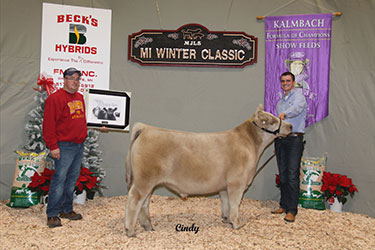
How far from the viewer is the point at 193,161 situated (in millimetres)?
3689

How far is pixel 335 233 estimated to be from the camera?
402 centimetres

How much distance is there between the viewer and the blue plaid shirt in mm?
4316

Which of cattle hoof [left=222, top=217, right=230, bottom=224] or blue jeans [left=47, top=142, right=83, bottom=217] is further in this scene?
cattle hoof [left=222, top=217, right=230, bottom=224]

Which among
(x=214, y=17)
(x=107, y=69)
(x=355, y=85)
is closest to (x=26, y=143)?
(x=107, y=69)

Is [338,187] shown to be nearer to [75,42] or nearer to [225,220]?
[225,220]

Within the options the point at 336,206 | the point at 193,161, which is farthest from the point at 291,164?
the point at 193,161

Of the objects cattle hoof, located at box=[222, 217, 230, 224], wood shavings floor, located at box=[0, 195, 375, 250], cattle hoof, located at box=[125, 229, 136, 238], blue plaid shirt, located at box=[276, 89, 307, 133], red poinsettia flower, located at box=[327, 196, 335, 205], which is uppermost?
blue plaid shirt, located at box=[276, 89, 307, 133]

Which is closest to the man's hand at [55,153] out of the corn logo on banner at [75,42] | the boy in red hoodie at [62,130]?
the boy in red hoodie at [62,130]

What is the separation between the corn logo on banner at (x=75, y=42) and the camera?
561cm

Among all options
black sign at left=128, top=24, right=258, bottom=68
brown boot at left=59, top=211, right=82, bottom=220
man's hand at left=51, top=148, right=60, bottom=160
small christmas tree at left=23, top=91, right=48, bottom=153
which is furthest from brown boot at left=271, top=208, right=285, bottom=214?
small christmas tree at left=23, top=91, right=48, bottom=153

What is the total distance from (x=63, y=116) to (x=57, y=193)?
3.32 feet

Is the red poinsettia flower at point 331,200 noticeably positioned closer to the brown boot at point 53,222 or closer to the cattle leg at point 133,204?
the cattle leg at point 133,204

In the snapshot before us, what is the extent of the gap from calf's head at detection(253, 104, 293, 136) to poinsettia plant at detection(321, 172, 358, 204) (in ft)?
5.32

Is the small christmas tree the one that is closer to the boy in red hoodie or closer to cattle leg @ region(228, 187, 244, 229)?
the boy in red hoodie
